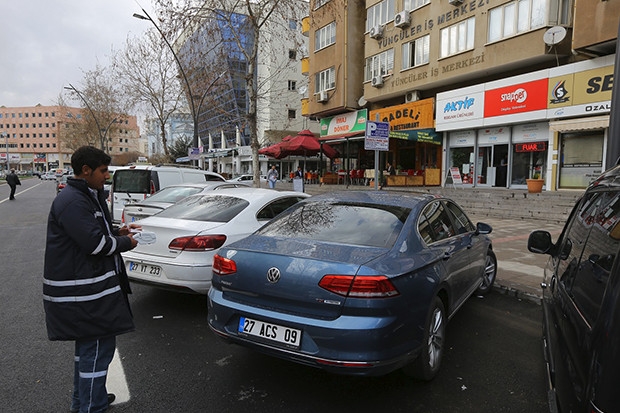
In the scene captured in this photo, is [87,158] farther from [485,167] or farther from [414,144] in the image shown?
[414,144]

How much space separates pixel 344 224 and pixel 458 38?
1978 cm

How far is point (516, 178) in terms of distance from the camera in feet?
60.5

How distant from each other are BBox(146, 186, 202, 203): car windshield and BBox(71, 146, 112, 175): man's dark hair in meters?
5.13

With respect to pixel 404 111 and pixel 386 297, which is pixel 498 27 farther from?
pixel 386 297

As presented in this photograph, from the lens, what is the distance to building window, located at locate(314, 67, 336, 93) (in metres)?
28.2

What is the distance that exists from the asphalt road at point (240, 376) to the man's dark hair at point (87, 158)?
5.61 feet

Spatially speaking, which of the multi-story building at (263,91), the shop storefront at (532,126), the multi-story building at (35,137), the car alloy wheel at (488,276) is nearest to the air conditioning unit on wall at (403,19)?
the shop storefront at (532,126)

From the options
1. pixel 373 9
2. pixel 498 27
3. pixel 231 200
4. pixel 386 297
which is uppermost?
pixel 373 9

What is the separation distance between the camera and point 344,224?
345 cm

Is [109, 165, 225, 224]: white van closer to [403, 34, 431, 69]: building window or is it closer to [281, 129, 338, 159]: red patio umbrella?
[281, 129, 338, 159]: red patio umbrella

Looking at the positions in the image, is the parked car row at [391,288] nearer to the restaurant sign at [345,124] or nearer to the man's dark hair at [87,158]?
the man's dark hair at [87,158]

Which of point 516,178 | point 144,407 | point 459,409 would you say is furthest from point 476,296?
point 516,178

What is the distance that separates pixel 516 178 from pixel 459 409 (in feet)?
59.6

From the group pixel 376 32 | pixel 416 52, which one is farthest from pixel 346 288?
pixel 376 32
